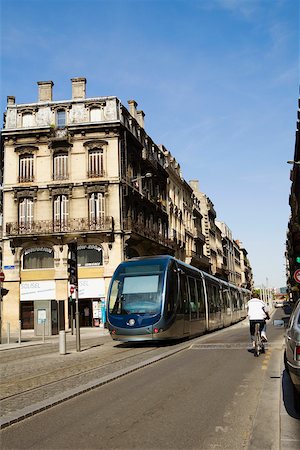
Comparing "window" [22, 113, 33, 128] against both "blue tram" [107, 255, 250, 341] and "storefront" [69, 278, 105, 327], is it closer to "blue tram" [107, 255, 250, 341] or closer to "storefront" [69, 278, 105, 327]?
"storefront" [69, 278, 105, 327]

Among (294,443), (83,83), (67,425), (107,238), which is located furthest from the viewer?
(83,83)

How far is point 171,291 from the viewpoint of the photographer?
53.6 feet

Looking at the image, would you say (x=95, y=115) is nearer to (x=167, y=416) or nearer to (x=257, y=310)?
(x=257, y=310)

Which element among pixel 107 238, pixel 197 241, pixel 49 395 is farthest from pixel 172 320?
pixel 197 241

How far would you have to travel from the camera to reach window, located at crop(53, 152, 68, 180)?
36.5m

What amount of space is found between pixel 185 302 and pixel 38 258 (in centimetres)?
2062

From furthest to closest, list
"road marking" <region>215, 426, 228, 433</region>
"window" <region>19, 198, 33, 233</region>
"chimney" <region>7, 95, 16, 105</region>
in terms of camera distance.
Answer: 1. "chimney" <region>7, 95, 16, 105</region>
2. "window" <region>19, 198, 33, 233</region>
3. "road marking" <region>215, 426, 228, 433</region>

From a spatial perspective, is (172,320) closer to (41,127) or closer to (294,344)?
(294,344)

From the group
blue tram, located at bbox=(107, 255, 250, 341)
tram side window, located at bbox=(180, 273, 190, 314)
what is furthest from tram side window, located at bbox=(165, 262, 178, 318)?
tram side window, located at bbox=(180, 273, 190, 314)

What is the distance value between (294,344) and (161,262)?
11.0m

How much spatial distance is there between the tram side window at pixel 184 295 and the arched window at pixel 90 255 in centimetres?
1793

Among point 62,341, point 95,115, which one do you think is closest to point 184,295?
point 62,341

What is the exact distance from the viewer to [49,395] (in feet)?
24.6

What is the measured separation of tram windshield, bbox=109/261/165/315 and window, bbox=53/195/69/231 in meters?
19.6
